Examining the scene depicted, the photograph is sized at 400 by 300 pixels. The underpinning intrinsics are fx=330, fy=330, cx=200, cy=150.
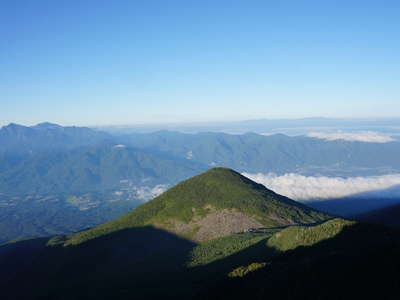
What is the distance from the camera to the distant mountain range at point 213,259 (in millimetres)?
69812

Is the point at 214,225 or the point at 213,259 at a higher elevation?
the point at 213,259

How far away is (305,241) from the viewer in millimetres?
109000

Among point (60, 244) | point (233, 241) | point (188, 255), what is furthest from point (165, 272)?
point (60, 244)

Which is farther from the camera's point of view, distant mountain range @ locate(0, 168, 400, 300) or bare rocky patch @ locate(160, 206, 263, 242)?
bare rocky patch @ locate(160, 206, 263, 242)

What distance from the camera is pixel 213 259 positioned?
128250 millimetres

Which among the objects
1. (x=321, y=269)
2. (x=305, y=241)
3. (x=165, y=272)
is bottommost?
(x=165, y=272)

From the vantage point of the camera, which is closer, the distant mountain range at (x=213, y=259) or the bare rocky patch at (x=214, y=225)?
the distant mountain range at (x=213, y=259)

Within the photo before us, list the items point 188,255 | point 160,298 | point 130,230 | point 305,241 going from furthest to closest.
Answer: point 130,230, point 188,255, point 305,241, point 160,298

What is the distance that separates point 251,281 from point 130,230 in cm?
11228

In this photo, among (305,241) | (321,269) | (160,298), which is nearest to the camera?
(321,269)

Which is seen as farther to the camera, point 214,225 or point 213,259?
point 214,225

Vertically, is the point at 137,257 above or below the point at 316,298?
below

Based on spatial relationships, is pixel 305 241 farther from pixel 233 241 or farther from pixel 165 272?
pixel 165 272

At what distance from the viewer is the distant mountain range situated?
229 ft
